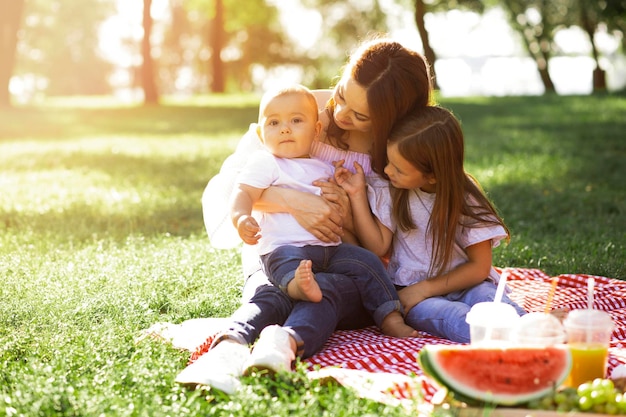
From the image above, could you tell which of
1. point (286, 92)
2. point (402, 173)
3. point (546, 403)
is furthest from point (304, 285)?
point (546, 403)

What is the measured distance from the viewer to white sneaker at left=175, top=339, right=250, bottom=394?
3.03 m

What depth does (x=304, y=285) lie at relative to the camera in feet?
11.5

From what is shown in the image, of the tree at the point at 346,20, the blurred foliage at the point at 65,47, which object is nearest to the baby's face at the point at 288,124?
the tree at the point at 346,20

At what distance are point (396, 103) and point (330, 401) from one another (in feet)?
5.34

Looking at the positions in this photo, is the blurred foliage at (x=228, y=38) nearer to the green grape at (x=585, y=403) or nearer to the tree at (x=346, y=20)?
the tree at (x=346, y=20)

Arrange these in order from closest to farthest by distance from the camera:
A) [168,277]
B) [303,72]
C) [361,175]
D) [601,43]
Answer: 1. [361,175]
2. [168,277]
3. [601,43]
4. [303,72]

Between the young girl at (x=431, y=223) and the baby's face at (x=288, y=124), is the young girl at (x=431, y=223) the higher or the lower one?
the lower one

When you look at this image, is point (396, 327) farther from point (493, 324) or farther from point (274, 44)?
point (274, 44)

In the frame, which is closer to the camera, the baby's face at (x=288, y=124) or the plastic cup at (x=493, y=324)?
the plastic cup at (x=493, y=324)

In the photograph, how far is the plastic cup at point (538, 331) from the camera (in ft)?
9.62

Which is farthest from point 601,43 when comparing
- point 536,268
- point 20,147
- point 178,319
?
point 178,319

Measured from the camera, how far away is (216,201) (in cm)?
432

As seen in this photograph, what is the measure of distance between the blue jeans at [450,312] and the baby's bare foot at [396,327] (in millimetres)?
88

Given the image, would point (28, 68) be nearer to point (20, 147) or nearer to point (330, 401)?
point (20, 147)
